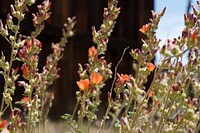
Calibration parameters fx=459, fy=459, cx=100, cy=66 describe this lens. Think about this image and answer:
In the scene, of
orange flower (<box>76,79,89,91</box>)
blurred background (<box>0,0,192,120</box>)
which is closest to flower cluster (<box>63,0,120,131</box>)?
orange flower (<box>76,79,89,91</box>)

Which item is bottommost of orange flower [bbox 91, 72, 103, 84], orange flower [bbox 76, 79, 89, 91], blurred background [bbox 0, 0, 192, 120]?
orange flower [bbox 76, 79, 89, 91]

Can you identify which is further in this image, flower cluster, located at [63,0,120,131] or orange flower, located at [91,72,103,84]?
flower cluster, located at [63,0,120,131]

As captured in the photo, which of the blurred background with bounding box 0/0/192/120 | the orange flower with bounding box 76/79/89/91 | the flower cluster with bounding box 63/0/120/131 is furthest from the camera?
the blurred background with bounding box 0/0/192/120

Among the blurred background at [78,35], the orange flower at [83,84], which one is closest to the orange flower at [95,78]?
the orange flower at [83,84]

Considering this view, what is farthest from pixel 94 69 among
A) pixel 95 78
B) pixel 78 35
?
pixel 78 35

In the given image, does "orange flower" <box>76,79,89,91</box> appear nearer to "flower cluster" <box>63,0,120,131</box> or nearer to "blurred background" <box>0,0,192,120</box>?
"flower cluster" <box>63,0,120,131</box>

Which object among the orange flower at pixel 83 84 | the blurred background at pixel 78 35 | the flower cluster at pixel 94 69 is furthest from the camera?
Answer: the blurred background at pixel 78 35

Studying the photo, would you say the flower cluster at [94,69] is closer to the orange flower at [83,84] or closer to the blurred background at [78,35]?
the orange flower at [83,84]

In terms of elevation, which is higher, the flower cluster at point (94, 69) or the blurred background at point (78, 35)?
the blurred background at point (78, 35)
